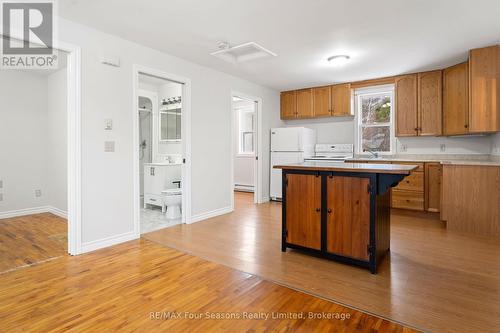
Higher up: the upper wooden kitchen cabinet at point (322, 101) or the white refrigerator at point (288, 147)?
the upper wooden kitchen cabinet at point (322, 101)

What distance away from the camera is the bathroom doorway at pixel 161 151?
373 cm

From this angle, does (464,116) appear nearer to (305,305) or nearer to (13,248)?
(305,305)

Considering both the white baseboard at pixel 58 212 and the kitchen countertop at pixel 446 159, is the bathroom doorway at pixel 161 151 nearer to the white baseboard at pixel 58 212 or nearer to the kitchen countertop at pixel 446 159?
the white baseboard at pixel 58 212

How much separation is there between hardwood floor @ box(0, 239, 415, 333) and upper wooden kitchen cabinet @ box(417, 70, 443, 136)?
151 inches

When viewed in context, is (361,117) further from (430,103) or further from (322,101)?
(430,103)

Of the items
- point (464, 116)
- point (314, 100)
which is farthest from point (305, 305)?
point (314, 100)

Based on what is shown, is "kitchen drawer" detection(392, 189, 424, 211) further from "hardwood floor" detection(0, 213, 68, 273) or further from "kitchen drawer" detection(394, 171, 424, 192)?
"hardwood floor" detection(0, 213, 68, 273)

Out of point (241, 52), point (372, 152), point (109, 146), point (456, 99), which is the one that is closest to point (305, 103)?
point (372, 152)

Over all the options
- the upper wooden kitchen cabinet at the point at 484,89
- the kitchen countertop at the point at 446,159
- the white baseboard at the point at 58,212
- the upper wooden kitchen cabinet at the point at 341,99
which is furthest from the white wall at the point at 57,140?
the upper wooden kitchen cabinet at the point at 484,89

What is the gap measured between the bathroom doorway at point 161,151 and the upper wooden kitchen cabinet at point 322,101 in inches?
110

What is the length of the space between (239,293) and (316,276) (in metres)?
0.72

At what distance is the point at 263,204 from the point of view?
5.62m

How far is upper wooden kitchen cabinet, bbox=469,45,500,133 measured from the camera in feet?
11.5

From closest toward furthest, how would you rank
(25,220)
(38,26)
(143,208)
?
(38,26) → (25,220) → (143,208)
